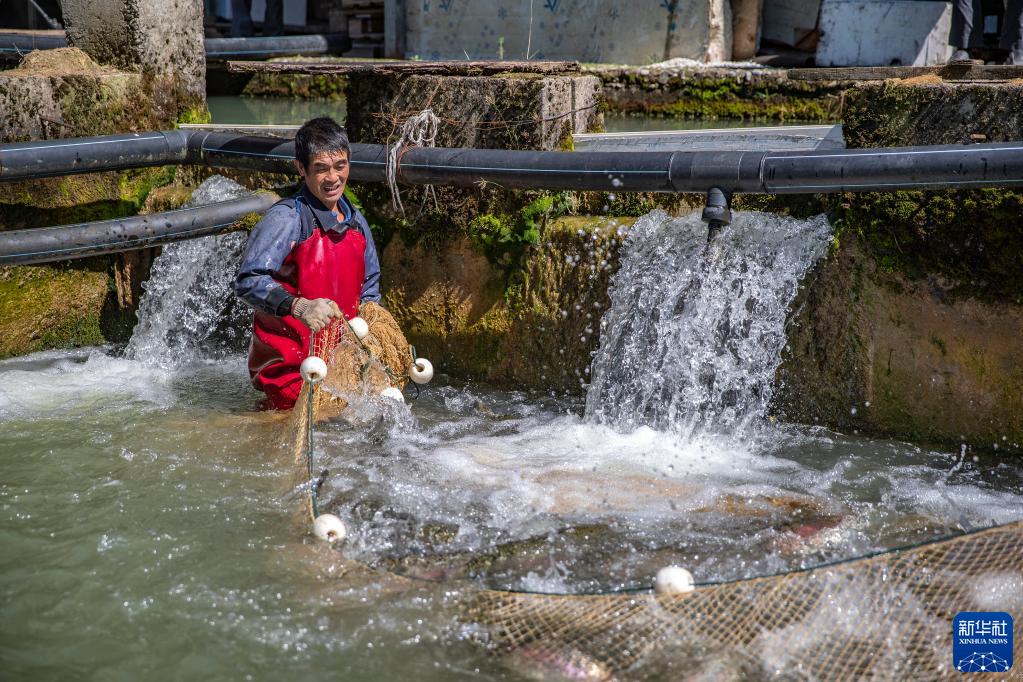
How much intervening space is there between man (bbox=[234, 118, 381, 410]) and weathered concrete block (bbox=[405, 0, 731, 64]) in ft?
25.9

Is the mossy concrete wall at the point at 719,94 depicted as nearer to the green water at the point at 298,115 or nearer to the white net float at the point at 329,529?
the green water at the point at 298,115

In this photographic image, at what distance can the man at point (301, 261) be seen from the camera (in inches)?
178

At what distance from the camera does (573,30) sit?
44.5 feet

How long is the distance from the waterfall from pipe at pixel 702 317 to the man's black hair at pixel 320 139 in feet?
4.77

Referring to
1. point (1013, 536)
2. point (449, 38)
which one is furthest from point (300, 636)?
point (449, 38)

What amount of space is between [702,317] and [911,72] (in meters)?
5.45

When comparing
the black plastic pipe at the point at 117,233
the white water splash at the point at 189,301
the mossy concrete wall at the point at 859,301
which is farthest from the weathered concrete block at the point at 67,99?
the mossy concrete wall at the point at 859,301

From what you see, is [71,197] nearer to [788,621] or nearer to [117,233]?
[117,233]

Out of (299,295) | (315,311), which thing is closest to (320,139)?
(299,295)

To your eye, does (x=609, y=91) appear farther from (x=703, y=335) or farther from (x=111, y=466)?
(x=111, y=466)

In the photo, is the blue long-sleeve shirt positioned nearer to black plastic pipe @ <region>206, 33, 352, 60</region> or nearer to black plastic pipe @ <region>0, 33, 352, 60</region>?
black plastic pipe @ <region>0, 33, 352, 60</region>

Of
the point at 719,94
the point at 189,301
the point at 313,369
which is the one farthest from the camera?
the point at 719,94

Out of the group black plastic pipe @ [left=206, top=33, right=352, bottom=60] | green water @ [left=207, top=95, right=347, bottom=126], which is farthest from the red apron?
black plastic pipe @ [left=206, top=33, right=352, bottom=60]

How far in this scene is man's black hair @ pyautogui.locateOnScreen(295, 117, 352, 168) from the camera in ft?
15.1
